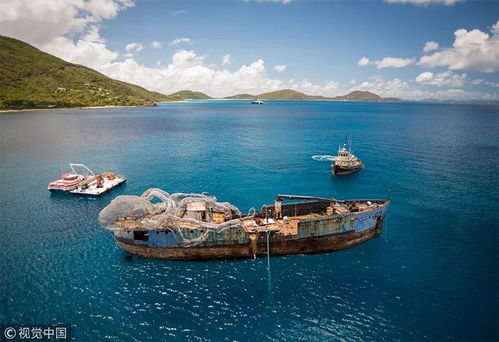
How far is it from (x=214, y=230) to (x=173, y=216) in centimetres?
563

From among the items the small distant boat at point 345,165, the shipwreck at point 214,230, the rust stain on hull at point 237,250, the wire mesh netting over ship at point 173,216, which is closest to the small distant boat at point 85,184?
the wire mesh netting over ship at point 173,216

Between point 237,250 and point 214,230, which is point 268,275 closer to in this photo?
point 237,250

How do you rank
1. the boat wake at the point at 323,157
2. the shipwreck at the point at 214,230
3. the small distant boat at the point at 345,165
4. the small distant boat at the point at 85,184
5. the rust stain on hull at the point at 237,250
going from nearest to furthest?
the shipwreck at the point at 214,230 → the rust stain on hull at the point at 237,250 → the small distant boat at the point at 85,184 → the small distant boat at the point at 345,165 → the boat wake at the point at 323,157

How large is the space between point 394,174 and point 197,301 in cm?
6263

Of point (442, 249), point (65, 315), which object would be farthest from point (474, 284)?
point (65, 315)

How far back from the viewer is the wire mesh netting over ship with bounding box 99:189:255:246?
3566 centimetres

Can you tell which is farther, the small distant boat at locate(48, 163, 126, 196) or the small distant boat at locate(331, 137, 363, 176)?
the small distant boat at locate(331, 137, 363, 176)

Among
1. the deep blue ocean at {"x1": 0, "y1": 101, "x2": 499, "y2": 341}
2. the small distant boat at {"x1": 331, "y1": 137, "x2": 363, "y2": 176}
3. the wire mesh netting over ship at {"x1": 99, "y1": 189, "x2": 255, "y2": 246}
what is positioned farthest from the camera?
the small distant boat at {"x1": 331, "y1": 137, "x2": 363, "y2": 176}

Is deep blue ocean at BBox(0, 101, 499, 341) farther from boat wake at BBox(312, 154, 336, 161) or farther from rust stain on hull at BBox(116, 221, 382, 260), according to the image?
boat wake at BBox(312, 154, 336, 161)

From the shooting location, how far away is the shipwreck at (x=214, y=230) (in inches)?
1412

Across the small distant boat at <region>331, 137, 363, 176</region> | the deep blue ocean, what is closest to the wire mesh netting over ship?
the deep blue ocean

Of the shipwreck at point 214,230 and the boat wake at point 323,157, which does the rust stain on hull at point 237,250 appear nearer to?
the shipwreck at point 214,230

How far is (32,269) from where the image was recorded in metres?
34.6

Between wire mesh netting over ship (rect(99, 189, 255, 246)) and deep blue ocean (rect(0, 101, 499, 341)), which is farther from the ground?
wire mesh netting over ship (rect(99, 189, 255, 246))
